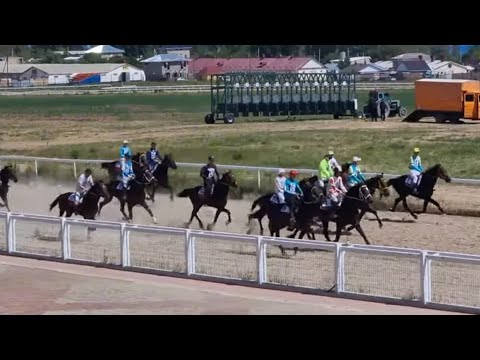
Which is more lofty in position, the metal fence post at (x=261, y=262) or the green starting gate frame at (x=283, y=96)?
the green starting gate frame at (x=283, y=96)

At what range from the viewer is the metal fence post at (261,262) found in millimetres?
14812

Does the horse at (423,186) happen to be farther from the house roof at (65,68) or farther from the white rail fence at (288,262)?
the house roof at (65,68)

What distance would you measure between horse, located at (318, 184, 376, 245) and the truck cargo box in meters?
35.2

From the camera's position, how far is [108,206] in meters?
25.2

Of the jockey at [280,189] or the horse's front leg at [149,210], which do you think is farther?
the horse's front leg at [149,210]

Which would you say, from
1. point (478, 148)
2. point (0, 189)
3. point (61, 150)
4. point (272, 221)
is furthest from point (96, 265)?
point (61, 150)

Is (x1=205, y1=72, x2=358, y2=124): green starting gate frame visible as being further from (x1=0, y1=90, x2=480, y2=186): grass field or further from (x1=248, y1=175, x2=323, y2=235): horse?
(x1=248, y1=175, x2=323, y2=235): horse

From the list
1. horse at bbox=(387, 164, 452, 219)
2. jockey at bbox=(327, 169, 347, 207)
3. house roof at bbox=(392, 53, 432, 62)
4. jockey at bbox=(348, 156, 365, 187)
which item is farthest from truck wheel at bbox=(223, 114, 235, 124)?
house roof at bbox=(392, 53, 432, 62)

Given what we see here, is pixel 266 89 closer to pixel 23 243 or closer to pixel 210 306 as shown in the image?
pixel 23 243

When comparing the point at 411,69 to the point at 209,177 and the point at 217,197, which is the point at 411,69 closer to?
the point at 209,177

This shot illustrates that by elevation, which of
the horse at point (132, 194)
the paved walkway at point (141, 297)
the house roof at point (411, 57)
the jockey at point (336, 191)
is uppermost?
the house roof at point (411, 57)

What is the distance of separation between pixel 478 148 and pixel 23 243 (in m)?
22.2

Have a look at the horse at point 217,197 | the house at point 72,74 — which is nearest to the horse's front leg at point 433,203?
the horse at point 217,197

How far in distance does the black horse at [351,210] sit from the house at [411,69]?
11314 cm
